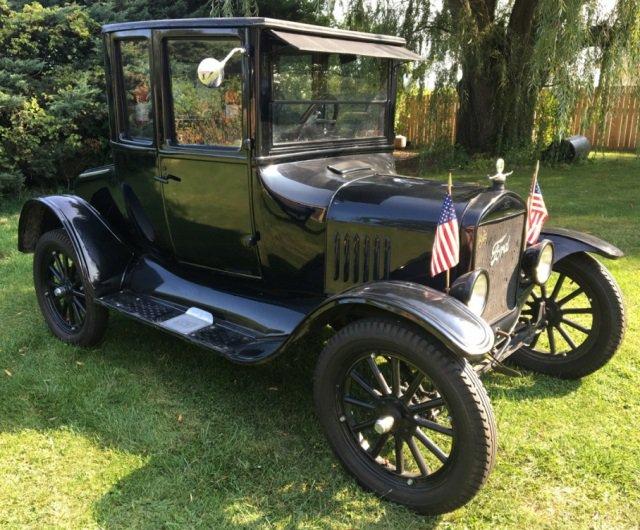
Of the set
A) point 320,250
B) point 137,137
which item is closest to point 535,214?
point 320,250

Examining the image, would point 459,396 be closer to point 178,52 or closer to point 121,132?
point 178,52

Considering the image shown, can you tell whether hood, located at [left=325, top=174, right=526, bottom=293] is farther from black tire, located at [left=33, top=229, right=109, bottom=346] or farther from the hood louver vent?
black tire, located at [left=33, top=229, right=109, bottom=346]

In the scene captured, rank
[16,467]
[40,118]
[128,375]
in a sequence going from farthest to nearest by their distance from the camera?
[40,118]
[128,375]
[16,467]

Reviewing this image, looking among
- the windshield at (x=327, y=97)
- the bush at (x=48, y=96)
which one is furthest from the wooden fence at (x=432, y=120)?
the windshield at (x=327, y=97)

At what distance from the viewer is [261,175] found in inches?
114

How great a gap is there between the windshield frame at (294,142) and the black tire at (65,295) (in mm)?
1433

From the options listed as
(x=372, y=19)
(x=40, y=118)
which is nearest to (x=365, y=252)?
(x=40, y=118)

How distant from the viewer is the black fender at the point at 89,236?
11.4 ft

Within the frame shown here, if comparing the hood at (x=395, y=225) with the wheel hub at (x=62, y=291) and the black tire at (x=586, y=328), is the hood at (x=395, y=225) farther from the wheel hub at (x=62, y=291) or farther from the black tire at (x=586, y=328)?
the wheel hub at (x=62, y=291)

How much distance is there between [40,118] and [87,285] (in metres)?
4.97

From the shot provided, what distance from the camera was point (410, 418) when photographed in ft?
7.70

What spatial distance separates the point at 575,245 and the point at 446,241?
119cm

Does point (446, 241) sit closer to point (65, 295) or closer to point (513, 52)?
point (65, 295)

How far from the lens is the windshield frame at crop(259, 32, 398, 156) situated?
2.81 metres
